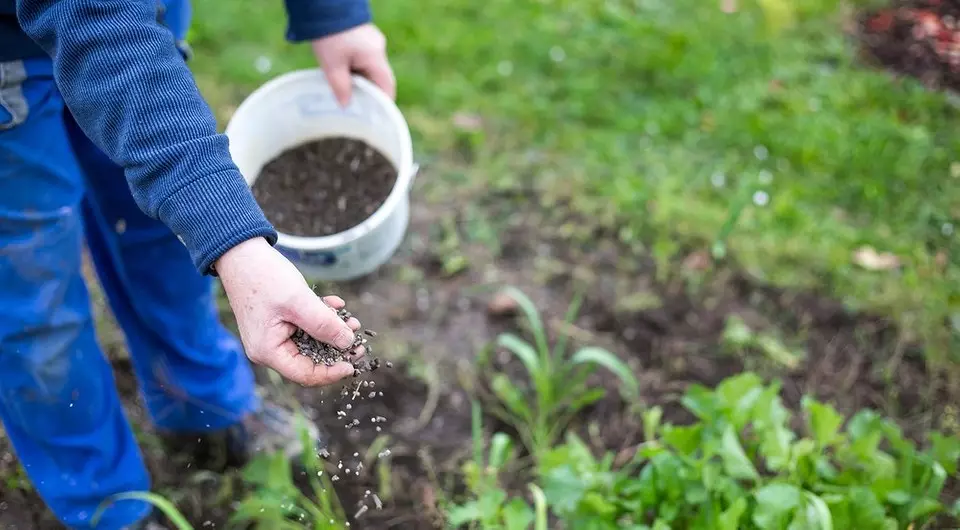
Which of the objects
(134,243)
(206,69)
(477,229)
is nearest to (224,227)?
(134,243)

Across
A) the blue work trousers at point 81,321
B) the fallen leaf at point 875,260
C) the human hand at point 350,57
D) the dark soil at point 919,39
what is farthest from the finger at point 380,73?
the dark soil at point 919,39

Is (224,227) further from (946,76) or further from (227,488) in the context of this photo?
(946,76)

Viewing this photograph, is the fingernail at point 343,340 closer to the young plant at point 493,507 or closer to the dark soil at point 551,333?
the young plant at point 493,507

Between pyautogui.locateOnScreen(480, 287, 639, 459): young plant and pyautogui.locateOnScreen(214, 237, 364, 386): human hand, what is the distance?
2.96 feet

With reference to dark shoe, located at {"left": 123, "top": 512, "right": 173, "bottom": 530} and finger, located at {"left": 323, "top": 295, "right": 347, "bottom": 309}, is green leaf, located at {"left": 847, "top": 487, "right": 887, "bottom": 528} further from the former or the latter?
dark shoe, located at {"left": 123, "top": 512, "right": 173, "bottom": 530}

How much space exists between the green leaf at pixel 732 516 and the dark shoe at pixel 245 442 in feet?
2.79

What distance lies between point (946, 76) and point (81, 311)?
319 cm

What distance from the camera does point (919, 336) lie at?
88.1 inches

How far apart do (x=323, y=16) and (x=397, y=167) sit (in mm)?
343

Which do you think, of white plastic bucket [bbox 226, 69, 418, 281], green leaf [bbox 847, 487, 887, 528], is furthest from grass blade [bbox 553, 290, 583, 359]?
green leaf [bbox 847, 487, 887, 528]

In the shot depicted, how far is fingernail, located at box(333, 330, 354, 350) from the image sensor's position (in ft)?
3.34

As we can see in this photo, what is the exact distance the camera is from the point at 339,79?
1.67 meters

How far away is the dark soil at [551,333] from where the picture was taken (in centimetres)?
184

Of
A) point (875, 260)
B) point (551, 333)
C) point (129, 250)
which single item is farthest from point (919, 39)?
point (129, 250)
